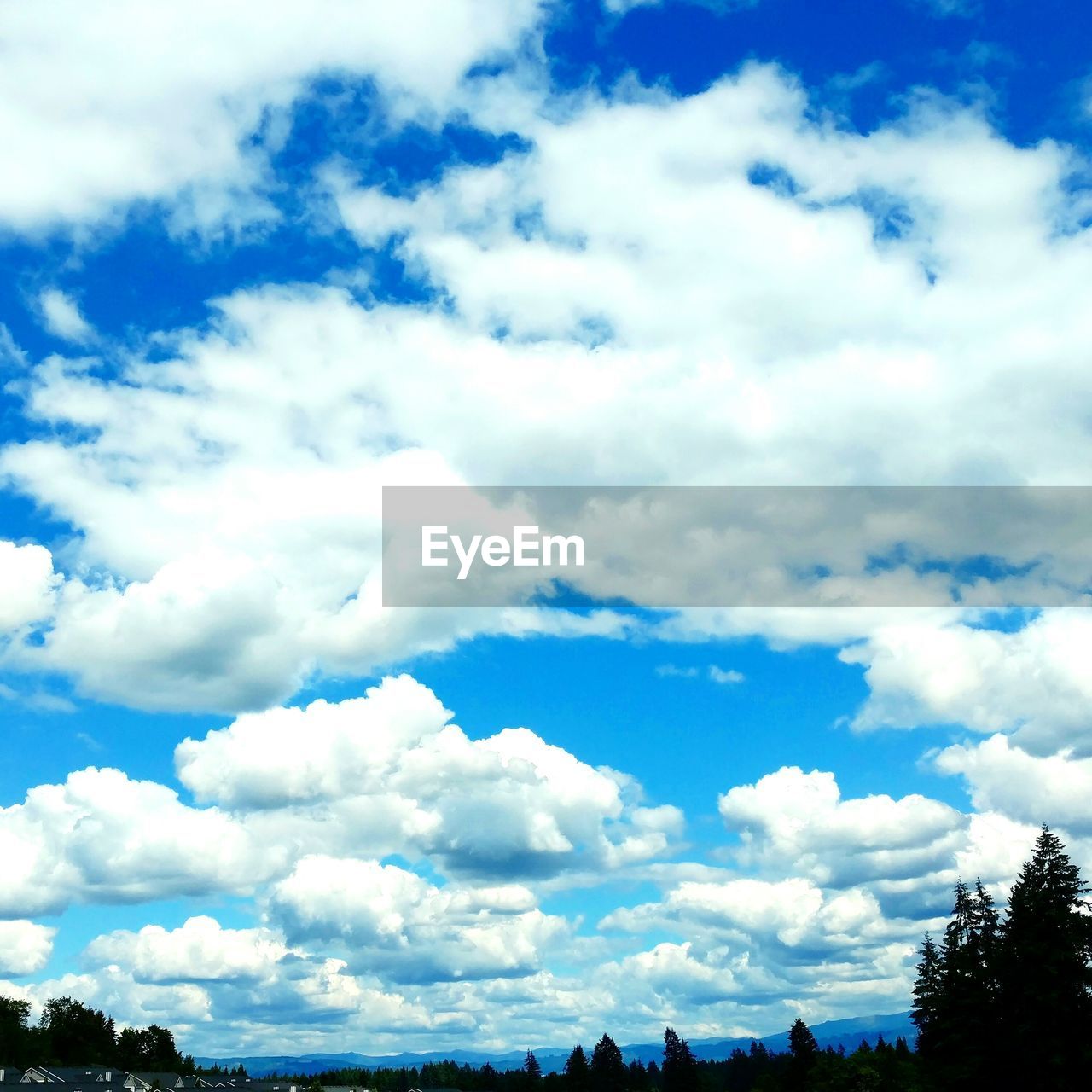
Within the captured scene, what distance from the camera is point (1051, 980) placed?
235 ft

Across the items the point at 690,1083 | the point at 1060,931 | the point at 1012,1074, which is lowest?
the point at 690,1083

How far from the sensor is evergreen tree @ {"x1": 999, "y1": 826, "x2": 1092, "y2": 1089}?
70.6m

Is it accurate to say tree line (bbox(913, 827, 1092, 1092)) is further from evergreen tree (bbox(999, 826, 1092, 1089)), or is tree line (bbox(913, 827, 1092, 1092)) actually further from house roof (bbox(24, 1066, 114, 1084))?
house roof (bbox(24, 1066, 114, 1084))

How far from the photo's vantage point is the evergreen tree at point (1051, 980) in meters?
70.6

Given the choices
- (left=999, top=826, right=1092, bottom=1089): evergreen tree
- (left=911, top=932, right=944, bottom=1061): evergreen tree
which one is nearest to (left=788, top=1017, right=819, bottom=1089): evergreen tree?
(left=911, top=932, right=944, bottom=1061): evergreen tree

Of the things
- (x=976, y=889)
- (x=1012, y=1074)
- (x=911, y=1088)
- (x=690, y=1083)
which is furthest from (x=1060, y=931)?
(x=690, y=1083)

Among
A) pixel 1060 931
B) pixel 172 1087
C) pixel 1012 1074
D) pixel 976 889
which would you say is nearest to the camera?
pixel 1060 931

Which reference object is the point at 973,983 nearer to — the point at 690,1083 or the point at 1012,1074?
the point at 1012,1074

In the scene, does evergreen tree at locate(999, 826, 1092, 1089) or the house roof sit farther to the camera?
the house roof

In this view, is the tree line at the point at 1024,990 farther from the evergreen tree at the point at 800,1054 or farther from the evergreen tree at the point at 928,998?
the evergreen tree at the point at 800,1054

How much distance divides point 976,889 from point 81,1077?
137042 mm

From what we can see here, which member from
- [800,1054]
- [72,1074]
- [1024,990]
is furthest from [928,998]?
[72,1074]

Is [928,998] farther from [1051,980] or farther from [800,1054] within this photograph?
[800,1054]

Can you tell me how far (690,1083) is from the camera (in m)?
198
